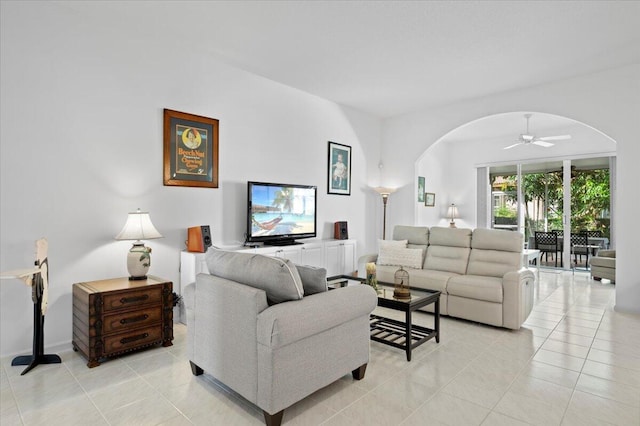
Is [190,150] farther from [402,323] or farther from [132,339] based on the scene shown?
[402,323]

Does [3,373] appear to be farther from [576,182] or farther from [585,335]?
[576,182]

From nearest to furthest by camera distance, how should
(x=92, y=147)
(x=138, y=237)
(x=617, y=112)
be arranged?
(x=138, y=237), (x=92, y=147), (x=617, y=112)

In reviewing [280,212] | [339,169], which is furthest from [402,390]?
[339,169]

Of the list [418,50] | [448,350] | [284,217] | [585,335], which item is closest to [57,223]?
[284,217]

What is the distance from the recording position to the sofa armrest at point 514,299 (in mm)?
3564

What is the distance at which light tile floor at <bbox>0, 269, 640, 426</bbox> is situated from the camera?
6.88ft

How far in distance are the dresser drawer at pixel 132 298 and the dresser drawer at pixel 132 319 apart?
6cm

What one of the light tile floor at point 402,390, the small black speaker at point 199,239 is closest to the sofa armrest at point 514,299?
the light tile floor at point 402,390

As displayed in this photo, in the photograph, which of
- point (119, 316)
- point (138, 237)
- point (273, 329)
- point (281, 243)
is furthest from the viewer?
point (281, 243)

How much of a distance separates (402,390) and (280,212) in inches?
113

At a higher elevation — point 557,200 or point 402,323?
point 557,200

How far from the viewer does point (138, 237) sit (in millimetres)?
3188

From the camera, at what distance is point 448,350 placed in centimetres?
313

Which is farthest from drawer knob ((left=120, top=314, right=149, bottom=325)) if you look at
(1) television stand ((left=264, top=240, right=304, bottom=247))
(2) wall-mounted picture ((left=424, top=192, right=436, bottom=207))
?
(2) wall-mounted picture ((left=424, top=192, right=436, bottom=207))
